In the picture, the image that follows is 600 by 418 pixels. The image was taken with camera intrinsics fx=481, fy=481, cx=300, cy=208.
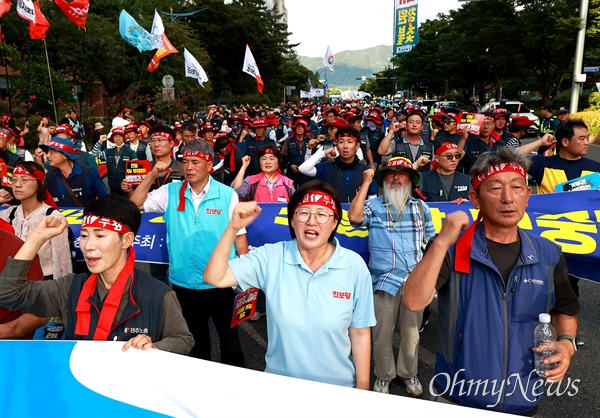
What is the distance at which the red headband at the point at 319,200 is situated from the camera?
8.38ft

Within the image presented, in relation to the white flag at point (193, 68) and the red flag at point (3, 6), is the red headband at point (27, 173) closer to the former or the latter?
the red flag at point (3, 6)

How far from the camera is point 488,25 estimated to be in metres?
37.1

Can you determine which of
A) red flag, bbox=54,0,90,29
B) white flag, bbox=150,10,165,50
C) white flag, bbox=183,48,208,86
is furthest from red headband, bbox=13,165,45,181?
white flag, bbox=150,10,165,50

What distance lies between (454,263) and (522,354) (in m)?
0.51

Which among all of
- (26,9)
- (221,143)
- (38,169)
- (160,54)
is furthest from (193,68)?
(38,169)

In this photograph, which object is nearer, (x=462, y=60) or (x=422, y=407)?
(x=422, y=407)

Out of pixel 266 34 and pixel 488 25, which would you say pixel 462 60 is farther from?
pixel 266 34

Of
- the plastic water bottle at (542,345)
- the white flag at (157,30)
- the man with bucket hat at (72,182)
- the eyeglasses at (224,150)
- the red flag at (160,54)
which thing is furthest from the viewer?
the white flag at (157,30)

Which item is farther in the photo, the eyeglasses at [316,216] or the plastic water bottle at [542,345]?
the eyeglasses at [316,216]

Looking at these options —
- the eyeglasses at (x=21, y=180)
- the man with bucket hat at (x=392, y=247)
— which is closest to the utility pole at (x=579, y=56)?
the man with bucket hat at (x=392, y=247)

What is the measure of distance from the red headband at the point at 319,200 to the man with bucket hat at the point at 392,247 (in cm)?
138

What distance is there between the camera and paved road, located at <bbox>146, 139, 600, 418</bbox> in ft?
12.7

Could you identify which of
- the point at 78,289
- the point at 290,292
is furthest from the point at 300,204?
the point at 78,289

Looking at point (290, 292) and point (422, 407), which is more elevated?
point (290, 292)
